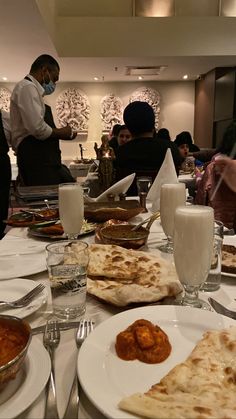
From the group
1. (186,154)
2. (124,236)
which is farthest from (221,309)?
(186,154)

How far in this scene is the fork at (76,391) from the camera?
0.49 metres

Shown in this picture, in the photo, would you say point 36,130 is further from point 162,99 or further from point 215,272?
point 162,99

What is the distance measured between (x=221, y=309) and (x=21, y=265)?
586mm

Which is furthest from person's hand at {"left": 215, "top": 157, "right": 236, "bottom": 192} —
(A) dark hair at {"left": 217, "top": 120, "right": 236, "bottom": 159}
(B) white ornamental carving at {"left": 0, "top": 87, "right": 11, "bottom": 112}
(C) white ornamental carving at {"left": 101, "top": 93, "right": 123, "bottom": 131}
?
(B) white ornamental carving at {"left": 0, "top": 87, "right": 11, "bottom": 112}

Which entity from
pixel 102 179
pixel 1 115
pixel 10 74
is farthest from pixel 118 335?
pixel 10 74

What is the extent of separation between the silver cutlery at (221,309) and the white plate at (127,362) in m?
0.07

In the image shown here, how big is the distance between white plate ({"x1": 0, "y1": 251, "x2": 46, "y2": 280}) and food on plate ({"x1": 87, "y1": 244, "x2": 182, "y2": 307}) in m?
0.16

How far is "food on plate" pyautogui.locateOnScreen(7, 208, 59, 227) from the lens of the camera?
1529mm

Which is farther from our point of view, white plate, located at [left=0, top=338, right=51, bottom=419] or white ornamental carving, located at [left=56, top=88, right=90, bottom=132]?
white ornamental carving, located at [left=56, top=88, right=90, bottom=132]

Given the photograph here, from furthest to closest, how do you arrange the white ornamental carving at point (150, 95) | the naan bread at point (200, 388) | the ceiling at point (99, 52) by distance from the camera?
the white ornamental carving at point (150, 95) < the ceiling at point (99, 52) < the naan bread at point (200, 388)

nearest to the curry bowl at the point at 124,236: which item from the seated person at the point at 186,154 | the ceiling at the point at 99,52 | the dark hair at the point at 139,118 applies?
the dark hair at the point at 139,118

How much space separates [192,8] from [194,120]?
292 centimetres

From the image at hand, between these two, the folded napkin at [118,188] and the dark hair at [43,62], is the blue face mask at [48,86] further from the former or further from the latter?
the folded napkin at [118,188]

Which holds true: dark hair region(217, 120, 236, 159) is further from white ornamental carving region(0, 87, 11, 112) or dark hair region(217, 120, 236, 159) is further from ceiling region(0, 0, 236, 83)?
white ornamental carving region(0, 87, 11, 112)
